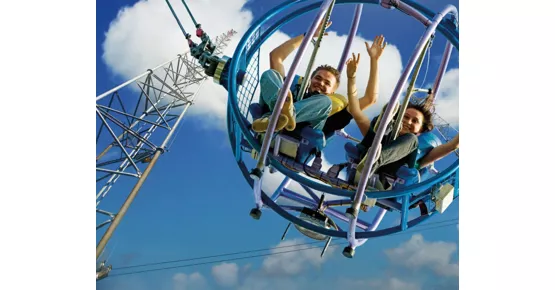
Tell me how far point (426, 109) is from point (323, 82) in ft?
1.57

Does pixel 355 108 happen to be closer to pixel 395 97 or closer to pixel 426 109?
pixel 426 109

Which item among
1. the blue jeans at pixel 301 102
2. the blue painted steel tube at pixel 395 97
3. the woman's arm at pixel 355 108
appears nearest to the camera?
the blue painted steel tube at pixel 395 97

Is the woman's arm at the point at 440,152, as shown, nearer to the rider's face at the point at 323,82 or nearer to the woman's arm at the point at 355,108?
the woman's arm at the point at 355,108

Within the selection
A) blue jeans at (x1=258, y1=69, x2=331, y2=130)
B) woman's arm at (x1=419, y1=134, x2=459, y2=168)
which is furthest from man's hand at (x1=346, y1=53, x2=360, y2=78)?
woman's arm at (x1=419, y1=134, x2=459, y2=168)

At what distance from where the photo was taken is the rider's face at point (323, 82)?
2.53 metres

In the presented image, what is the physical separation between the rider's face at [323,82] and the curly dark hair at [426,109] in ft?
1.19

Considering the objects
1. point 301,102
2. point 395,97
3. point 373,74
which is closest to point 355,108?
point 373,74

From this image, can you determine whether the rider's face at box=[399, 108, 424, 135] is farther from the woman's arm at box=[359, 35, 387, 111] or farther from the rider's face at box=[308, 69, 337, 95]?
the rider's face at box=[308, 69, 337, 95]

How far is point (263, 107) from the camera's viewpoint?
2318mm

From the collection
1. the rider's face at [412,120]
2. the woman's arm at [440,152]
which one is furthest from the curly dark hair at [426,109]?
the woman's arm at [440,152]

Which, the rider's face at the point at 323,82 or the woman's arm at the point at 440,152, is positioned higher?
the rider's face at the point at 323,82

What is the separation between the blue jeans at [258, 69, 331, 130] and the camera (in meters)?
2.21
